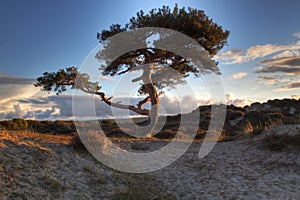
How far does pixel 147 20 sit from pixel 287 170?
1320 cm

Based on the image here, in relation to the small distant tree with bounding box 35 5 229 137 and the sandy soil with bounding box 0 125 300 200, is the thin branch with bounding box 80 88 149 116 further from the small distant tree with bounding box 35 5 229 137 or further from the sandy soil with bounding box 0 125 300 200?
the sandy soil with bounding box 0 125 300 200

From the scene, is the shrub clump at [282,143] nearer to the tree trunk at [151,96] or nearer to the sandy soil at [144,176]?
the sandy soil at [144,176]

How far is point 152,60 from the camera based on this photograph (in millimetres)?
19578

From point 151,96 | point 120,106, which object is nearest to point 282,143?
point 151,96

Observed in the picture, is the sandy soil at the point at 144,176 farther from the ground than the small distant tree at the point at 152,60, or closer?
closer

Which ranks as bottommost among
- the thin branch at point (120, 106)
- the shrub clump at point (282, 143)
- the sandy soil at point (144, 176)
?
the sandy soil at point (144, 176)

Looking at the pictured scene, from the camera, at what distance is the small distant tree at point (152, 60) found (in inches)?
719

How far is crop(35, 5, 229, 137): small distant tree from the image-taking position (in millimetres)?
18266

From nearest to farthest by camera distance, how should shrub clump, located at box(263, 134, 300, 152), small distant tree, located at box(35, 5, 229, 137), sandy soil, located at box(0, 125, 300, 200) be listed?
1. sandy soil, located at box(0, 125, 300, 200)
2. shrub clump, located at box(263, 134, 300, 152)
3. small distant tree, located at box(35, 5, 229, 137)

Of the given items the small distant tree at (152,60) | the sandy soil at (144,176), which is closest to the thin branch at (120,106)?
the small distant tree at (152,60)

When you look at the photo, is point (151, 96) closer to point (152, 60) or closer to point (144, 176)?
point (152, 60)

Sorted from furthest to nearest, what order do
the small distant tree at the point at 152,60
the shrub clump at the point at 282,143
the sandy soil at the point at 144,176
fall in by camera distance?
the small distant tree at the point at 152,60
the shrub clump at the point at 282,143
the sandy soil at the point at 144,176

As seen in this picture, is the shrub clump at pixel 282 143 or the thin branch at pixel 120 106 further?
the thin branch at pixel 120 106

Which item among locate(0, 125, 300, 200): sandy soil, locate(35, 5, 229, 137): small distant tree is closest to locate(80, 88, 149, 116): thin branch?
locate(35, 5, 229, 137): small distant tree
